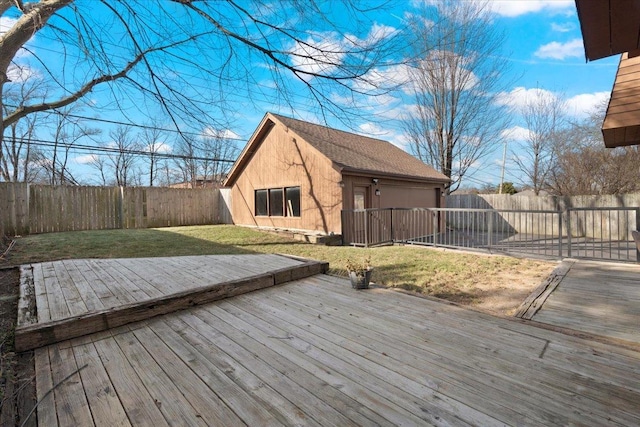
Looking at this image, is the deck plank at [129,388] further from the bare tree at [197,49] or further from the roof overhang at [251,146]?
the roof overhang at [251,146]

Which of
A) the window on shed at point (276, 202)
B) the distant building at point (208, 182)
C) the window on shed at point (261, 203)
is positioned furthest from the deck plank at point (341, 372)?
the distant building at point (208, 182)

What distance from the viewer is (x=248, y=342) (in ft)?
8.02

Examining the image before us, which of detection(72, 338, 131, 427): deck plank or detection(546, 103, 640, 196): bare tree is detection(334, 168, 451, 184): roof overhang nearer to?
detection(546, 103, 640, 196): bare tree

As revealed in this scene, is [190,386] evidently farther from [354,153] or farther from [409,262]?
[354,153]

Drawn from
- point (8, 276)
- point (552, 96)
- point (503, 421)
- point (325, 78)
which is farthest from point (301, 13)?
point (552, 96)

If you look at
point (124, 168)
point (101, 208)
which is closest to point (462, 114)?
point (101, 208)

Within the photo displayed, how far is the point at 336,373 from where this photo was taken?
1.99 meters

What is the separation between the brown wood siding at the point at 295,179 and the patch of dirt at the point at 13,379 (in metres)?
7.63

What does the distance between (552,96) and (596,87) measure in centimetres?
395

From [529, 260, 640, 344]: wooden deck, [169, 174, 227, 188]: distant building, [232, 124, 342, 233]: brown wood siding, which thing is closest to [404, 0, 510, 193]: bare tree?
[232, 124, 342, 233]: brown wood siding

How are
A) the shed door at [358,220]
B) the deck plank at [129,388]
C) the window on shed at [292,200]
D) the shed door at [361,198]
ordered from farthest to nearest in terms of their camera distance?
the window on shed at [292,200]
the shed door at [361,198]
the shed door at [358,220]
the deck plank at [129,388]

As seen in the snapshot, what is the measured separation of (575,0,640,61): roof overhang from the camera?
5.52 feet

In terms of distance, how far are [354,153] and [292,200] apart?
2.98 m

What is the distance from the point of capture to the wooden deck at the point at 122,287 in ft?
8.47
